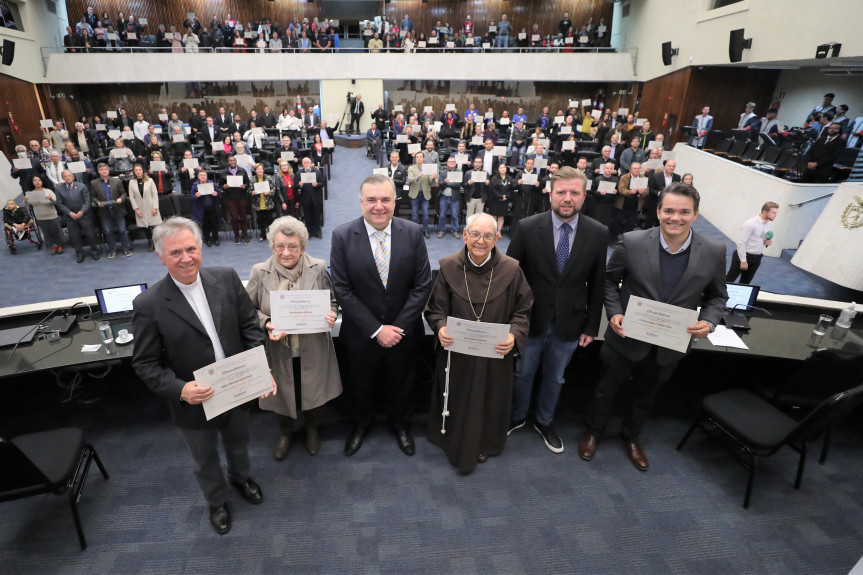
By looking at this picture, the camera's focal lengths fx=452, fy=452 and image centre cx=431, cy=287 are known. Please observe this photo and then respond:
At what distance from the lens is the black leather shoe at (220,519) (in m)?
2.65

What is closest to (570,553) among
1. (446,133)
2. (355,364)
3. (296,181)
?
(355,364)

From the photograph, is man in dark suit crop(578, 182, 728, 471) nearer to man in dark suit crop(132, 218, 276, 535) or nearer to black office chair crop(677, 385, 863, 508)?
black office chair crop(677, 385, 863, 508)

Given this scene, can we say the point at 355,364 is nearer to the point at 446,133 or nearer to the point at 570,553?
the point at 570,553

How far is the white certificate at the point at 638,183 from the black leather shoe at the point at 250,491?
24.4ft

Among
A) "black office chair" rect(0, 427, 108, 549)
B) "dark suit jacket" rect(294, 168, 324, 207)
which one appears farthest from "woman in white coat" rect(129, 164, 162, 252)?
"black office chair" rect(0, 427, 108, 549)

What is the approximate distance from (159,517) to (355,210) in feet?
25.9

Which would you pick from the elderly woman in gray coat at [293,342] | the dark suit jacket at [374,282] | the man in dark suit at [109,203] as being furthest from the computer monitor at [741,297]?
the man in dark suit at [109,203]

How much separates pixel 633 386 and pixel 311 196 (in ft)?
21.5

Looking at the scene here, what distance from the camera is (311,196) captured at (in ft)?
26.7

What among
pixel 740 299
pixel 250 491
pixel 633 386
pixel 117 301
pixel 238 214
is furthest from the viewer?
pixel 238 214

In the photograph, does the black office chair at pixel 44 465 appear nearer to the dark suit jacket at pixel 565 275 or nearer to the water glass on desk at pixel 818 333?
the dark suit jacket at pixel 565 275

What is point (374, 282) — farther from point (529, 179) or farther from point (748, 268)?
point (529, 179)

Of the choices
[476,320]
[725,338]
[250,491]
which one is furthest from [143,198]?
[725,338]

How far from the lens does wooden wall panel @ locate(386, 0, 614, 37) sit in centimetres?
2031
